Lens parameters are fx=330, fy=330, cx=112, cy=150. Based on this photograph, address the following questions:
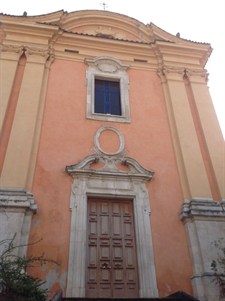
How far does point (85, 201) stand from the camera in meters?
8.21

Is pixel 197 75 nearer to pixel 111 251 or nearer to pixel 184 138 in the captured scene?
pixel 184 138

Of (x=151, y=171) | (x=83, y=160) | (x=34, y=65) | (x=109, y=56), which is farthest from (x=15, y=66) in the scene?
(x=151, y=171)

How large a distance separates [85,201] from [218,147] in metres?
4.38

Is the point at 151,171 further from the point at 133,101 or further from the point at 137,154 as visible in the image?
the point at 133,101

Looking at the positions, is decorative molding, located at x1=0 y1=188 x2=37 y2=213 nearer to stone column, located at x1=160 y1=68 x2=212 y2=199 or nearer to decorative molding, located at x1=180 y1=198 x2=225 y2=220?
decorative molding, located at x1=180 y1=198 x2=225 y2=220

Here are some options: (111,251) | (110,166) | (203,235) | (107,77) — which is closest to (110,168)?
(110,166)

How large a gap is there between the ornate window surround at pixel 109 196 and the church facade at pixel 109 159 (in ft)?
0.08

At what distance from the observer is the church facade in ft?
24.5

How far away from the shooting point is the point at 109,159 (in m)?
9.04

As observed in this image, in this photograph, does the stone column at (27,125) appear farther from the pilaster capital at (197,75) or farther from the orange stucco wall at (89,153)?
the pilaster capital at (197,75)

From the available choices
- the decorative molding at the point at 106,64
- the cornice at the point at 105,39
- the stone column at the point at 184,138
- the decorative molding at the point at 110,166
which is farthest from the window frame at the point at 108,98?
the stone column at the point at 184,138

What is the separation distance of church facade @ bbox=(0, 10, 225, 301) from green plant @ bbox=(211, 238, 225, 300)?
11 centimetres

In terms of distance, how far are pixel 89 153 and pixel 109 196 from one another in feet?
4.59

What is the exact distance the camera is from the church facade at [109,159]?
24.5 feet
